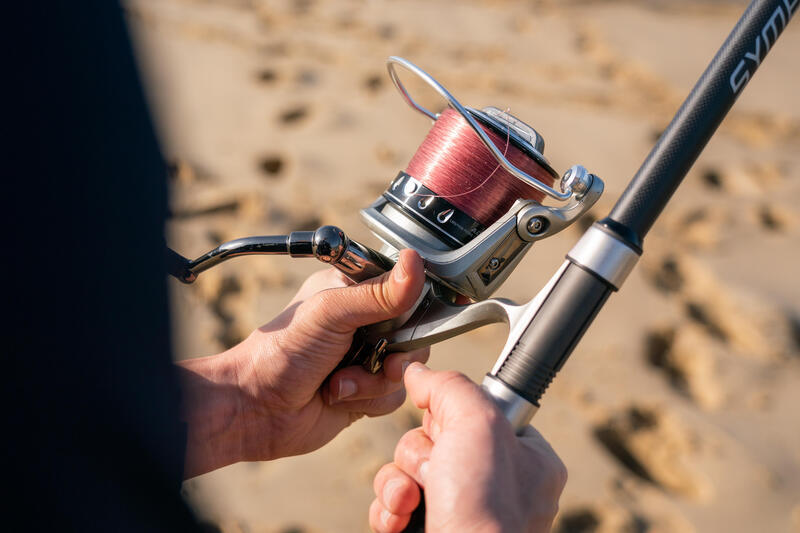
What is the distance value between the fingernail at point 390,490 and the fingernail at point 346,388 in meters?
0.42

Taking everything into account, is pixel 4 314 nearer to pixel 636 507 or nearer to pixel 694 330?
pixel 636 507

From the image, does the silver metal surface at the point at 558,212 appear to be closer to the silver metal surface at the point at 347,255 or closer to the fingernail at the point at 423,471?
the silver metal surface at the point at 347,255

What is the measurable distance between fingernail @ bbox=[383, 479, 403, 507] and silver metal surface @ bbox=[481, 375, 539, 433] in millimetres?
241

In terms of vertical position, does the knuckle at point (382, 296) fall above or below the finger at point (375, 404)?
above

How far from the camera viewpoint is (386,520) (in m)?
1.20

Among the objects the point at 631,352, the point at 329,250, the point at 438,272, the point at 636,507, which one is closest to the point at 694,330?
the point at 631,352

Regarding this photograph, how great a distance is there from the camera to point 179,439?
2.35ft

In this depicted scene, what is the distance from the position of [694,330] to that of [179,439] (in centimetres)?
238

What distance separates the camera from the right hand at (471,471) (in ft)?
3.22

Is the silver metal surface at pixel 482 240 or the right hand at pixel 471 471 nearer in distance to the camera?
the right hand at pixel 471 471

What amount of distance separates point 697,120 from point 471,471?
694mm

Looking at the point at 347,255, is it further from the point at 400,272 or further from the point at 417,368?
the point at 417,368

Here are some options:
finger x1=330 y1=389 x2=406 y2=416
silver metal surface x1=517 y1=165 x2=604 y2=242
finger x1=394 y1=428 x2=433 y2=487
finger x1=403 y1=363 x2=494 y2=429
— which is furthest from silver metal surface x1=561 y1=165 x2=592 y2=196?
finger x1=330 y1=389 x2=406 y2=416

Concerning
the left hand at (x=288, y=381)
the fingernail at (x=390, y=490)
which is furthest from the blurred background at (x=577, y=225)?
the fingernail at (x=390, y=490)
